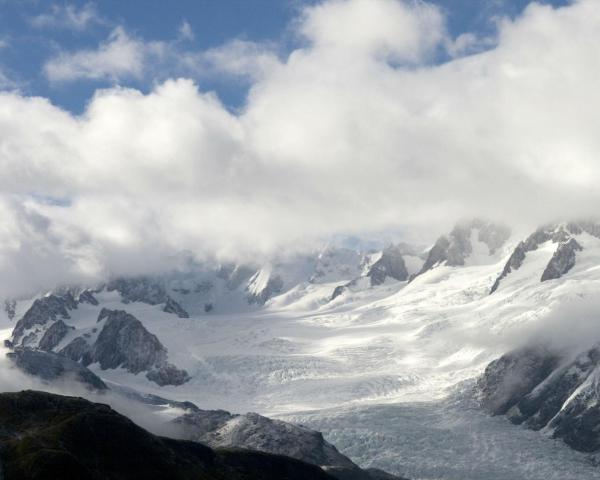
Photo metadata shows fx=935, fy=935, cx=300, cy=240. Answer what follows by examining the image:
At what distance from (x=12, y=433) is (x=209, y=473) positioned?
37850 mm

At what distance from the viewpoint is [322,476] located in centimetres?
19488

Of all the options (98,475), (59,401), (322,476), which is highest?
(59,401)

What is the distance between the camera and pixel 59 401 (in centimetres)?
16600

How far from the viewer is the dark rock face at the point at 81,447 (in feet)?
450

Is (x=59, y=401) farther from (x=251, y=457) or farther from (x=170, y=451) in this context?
(x=251, y=457)

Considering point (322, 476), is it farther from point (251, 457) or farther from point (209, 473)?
point (209, 473)

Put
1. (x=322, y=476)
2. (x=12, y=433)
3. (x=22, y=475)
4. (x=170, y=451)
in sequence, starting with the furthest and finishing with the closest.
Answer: (x=322, y=476)
(x=170, y=451)
(x=12, y=433)
(x=22, y=475)

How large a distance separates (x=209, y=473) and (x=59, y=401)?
3012 cm

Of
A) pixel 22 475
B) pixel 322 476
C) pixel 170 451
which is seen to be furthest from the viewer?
pixel 322 476

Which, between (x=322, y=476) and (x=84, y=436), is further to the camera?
(x=322, y=476)

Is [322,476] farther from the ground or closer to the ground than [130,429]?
closer to the ground

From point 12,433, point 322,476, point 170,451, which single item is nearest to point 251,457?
point 322,476

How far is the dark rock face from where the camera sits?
450 feet

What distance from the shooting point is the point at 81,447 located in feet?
488
